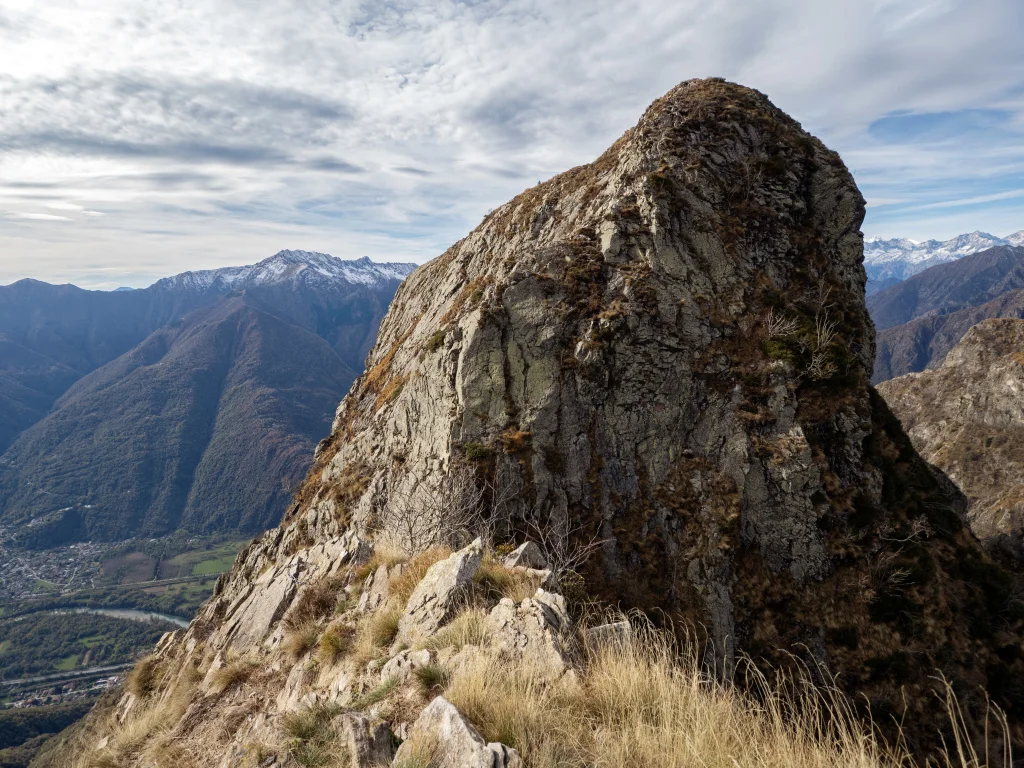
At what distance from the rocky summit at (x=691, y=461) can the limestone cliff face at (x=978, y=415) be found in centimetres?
5448

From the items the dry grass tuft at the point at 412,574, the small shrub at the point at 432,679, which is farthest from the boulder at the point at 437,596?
the small shrub at the point at 432,679

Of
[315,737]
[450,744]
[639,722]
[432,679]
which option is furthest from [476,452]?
[639,722]

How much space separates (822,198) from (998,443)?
85.4 m

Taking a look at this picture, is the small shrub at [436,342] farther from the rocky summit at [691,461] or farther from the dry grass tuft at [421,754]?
the dry grass tuft at [421,754]

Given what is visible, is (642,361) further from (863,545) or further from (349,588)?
(349,588)

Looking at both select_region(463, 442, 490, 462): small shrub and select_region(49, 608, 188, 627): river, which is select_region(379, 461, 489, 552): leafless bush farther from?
select_region(49, 608, 188, 627): river

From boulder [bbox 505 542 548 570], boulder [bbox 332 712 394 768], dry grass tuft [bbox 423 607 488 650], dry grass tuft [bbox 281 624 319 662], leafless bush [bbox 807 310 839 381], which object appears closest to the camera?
boulder [bbox 332 712 394 768]

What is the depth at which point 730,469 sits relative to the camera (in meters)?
21.0

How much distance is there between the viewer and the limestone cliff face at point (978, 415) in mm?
75375

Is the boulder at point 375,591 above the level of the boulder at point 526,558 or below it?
below

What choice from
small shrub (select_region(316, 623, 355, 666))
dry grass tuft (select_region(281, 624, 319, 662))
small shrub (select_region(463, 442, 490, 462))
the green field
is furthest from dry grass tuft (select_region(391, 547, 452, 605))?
the green field

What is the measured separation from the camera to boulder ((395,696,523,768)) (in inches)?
193

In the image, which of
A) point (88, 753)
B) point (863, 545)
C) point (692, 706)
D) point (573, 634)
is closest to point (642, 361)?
point (863, 545)

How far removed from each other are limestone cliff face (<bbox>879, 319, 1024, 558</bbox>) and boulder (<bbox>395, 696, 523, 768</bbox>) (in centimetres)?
7681
